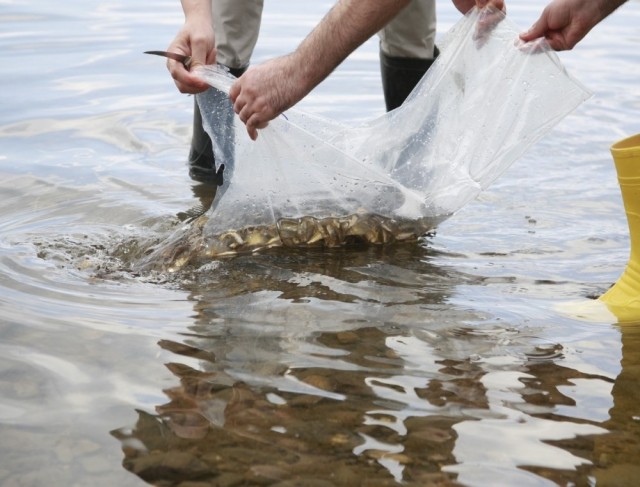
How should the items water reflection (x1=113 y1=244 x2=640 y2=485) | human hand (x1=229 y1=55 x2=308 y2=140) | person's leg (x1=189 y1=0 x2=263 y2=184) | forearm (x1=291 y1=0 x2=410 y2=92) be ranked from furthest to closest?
person's leg (x1=189 y1=0 x2=263 y2=184)
human hand (x1=229 y1=55 x2=308 y2=140)
forearm (x1=291 y1=0 x2=410 y2=92)
water reflection (x1=113 y1=244 x2=640 y2=485)

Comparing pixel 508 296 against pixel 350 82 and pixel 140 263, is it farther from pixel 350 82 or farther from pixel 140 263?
pixel 350 82

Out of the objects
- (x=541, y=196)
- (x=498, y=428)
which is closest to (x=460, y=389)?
(x=498, y=428)

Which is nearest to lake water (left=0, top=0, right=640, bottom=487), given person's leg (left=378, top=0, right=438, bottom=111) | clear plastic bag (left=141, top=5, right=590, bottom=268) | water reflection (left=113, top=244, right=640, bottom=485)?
water reflection (left=113, top=244, right=640, bottom=485)

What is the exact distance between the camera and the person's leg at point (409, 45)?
4207 millimetres

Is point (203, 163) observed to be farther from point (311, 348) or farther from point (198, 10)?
point (311, 348)

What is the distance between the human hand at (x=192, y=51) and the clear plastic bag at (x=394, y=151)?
1.8 inches

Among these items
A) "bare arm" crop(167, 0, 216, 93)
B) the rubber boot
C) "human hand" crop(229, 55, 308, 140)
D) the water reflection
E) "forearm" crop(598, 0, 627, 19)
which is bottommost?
the water reflection

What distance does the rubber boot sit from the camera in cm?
278

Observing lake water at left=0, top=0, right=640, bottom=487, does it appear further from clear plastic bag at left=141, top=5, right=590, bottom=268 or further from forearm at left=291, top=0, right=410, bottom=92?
forearm at left=291, top=0, right=410, bottom=92

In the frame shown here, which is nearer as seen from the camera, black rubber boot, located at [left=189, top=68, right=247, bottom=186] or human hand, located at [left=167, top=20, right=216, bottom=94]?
human hand, located at [left=167, top=20, right=216, bottom=94]

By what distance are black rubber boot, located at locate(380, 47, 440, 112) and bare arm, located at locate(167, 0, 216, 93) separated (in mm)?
1147

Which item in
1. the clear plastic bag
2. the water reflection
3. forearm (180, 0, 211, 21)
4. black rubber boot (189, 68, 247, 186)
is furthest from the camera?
black rubber boot (189, 68, 247, 186)

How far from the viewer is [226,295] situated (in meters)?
2.93

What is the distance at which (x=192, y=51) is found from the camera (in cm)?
330
